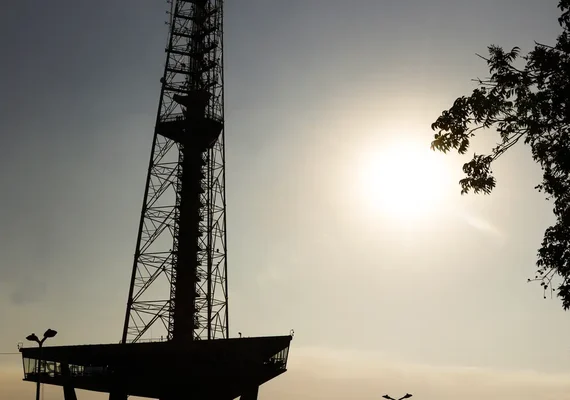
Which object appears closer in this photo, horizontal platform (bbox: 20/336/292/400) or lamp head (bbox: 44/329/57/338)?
lamp head (bbox: 44/329/57/338)

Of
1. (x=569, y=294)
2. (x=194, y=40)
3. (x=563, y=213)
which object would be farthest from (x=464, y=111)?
(x=194, y=40)

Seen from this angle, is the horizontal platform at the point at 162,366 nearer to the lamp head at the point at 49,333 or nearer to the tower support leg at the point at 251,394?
the tower support leg at the point at 251,394

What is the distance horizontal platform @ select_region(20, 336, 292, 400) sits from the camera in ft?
193

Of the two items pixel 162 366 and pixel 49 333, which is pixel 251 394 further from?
pixel 49 333

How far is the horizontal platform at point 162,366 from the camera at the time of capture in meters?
58.8

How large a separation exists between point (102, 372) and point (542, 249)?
4896 centimetres

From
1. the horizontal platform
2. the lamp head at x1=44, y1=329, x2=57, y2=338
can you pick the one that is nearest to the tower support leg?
the horizontal platform

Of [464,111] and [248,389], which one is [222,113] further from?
[464,111]

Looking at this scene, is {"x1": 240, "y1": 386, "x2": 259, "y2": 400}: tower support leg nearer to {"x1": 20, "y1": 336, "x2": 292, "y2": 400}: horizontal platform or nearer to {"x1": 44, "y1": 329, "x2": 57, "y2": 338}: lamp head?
{"x1": 20, "y1": 336, "x2": 292, "y2": 400}: horizontal platform

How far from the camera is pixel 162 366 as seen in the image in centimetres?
6028

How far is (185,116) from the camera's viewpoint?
74375 millimetres

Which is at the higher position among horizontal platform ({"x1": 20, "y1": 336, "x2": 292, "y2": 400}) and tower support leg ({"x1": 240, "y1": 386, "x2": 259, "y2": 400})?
horizontal platform ({"x1": 20, "y1": 336, "x2": 292, "y2": 400})

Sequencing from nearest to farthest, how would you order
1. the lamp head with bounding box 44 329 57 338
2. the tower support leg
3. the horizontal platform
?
the lamp head with bounding box 44 329 57 338, the horizontal platform, the tower support leg

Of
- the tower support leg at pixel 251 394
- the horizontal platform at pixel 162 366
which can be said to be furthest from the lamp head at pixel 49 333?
the tower support leg at pixel 251 394
